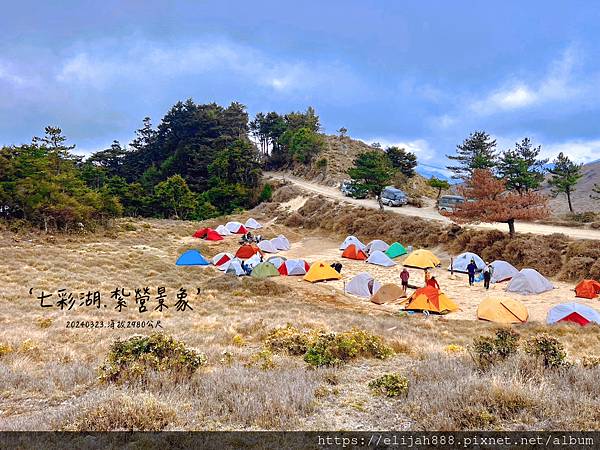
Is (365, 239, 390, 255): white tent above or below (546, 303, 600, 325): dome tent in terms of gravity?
above

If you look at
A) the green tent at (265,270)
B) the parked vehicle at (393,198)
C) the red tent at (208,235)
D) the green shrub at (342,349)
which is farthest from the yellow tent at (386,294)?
the parked vehicle at (393,198)

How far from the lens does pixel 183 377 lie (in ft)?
21.1

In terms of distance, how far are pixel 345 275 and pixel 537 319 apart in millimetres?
12203

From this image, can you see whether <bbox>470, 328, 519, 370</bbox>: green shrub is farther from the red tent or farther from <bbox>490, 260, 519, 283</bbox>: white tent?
the red tent

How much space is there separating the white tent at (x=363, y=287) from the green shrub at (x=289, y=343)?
12969 mm

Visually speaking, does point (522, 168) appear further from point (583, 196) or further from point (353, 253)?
point (583, 196)

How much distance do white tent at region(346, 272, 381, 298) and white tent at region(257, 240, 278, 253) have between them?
14.7 m

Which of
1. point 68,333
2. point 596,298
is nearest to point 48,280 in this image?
point 68,333

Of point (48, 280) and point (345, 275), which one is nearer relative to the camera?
point (48, 280)

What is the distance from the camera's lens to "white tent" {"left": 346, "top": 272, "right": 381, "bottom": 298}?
2239cm

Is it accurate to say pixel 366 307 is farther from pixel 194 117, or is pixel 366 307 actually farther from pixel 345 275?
pixel 194 117

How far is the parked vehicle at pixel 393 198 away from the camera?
4422cm

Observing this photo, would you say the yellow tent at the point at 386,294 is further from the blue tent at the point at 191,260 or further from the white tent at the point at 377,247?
the blue tent at the point at 191,260

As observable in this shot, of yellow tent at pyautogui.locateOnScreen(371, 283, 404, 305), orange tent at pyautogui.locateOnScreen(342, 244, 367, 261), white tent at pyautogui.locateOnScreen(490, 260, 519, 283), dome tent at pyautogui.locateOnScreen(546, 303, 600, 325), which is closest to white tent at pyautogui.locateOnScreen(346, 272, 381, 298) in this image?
yellow tent at pyautogui.locateOnScreen(371, 283, 404, 305)
